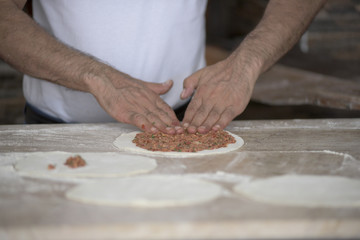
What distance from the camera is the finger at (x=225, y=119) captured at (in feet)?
6.86

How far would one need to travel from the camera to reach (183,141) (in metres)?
1.94

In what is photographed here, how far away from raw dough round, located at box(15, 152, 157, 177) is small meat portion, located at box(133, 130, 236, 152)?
14cm

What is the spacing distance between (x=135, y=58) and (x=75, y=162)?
2.91 feet

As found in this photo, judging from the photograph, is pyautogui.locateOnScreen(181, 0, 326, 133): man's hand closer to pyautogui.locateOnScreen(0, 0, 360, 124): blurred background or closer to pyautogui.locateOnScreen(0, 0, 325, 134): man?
pyautogui.locateOnScreen(0, 0, 325, 134): man

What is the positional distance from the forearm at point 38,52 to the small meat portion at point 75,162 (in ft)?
1.82

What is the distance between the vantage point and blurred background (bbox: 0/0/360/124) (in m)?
3.16

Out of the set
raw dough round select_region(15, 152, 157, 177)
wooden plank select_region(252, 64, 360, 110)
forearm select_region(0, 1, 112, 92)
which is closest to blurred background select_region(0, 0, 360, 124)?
wooden plank select_region(252, 64, 360, 110)

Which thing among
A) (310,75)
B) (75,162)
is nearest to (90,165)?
(75,162)

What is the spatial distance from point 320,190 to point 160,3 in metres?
1.36

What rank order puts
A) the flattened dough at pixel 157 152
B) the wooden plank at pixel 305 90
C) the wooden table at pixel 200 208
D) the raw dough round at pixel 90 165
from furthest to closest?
the wooden plank at pixel 305 90
the flattened dough at pixel 157 152
the raw dough round at pixel 90 165
the wooden table at pixel 200 208

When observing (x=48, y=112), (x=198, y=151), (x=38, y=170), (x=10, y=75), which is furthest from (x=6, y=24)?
(x=10, y=75)

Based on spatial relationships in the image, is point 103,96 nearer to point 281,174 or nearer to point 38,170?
point 38,170

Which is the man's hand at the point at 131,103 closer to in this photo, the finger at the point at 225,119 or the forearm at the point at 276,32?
the finger at the point at 225,119

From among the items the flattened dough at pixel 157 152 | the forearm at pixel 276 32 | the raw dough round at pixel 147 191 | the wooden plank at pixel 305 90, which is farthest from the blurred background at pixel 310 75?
the raw dough round at pixel 147 191
